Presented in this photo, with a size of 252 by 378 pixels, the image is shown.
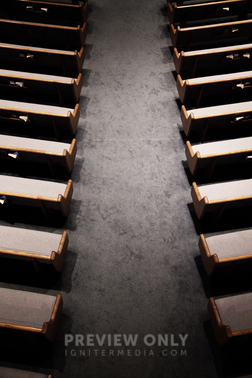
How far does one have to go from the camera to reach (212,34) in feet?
7.20

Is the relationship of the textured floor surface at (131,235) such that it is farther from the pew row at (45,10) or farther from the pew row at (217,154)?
the pew row at (45,10)

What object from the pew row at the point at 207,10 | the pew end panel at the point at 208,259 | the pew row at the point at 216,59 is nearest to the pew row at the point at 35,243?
the pew end panel at the point at 208,259

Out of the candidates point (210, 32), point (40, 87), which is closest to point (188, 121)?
point (210, 32)

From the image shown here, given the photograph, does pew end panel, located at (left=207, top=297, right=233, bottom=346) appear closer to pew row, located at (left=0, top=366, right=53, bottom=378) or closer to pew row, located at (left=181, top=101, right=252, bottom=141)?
pew row, located at (left=0, top=366, right=53, bottom=378)

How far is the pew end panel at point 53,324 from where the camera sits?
1.24 meters

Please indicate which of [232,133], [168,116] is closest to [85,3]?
[168,116]

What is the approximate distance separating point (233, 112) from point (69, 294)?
1.29 metres

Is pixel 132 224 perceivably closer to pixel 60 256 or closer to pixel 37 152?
pixel 60 256

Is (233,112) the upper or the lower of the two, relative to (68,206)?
upper

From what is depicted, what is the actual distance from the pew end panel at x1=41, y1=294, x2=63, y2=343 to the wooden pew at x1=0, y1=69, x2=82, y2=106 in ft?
4.08

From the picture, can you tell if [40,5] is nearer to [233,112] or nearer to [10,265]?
[233,112]

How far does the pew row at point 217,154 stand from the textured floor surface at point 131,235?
0.17 metres

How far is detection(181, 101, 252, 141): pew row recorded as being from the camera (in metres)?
1.78

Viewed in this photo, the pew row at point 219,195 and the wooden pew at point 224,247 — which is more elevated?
the pew row at point 219,195
